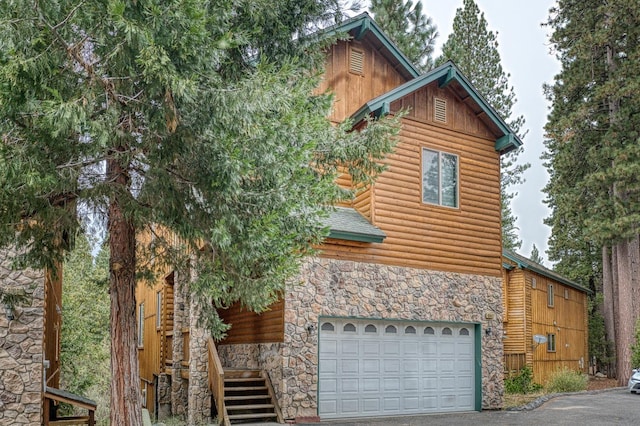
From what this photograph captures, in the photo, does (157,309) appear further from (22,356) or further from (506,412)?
(506,412)

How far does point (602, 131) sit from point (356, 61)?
38.0ft

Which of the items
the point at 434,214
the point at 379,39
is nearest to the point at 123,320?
the point at 434,214

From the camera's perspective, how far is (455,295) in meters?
14.5

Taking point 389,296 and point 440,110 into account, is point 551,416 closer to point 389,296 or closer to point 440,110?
point 389,296

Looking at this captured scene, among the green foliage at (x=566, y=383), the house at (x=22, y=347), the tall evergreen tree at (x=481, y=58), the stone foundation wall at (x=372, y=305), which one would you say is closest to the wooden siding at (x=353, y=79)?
the stone foundation wall at (x=372, y=305)

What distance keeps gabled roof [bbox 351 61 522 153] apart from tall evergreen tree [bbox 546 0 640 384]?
6.95 meters

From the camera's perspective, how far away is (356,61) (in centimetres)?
1584

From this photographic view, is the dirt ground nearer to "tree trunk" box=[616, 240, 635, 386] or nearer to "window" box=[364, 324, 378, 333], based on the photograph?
"tree trunk" box=[616, 240, 635, 386]

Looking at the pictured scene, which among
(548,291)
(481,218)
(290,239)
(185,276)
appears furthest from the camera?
(548,291)

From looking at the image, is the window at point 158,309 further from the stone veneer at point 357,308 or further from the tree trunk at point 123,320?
the tree trunk at point 123,320

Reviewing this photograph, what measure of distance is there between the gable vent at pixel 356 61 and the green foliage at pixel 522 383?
11249 millimetres

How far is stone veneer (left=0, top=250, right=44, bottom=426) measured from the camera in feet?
32.2

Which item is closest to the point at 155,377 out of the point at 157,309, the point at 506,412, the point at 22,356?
the point at 157,309

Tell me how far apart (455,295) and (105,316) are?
18094mm
